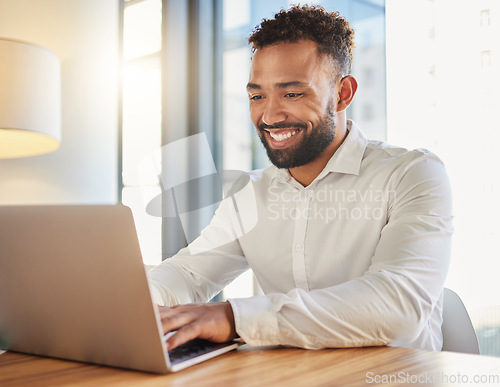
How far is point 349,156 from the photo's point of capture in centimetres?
149

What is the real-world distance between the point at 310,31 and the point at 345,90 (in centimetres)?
22

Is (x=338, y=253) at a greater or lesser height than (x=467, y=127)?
lesser

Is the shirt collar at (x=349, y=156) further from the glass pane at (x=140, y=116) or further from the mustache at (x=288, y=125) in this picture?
the glass pane at (x=140, y=116)

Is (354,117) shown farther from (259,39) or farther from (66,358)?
(66,358)

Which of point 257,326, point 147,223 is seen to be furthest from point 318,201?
point 147,223

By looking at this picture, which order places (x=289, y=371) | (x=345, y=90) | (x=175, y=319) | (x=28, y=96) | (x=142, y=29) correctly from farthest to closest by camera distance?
(x=142, y=29)
(x=28, y=96)
(x=345, y=90)
(x=175, y=319)
(x=289, y=371)

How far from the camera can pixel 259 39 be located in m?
1.53

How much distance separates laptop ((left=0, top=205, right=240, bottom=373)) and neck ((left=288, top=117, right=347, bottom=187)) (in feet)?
2.65

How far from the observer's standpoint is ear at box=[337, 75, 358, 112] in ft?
5.23

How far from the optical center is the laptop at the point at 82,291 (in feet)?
2.19

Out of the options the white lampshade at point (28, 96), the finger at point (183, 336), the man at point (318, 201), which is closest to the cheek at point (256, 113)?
the man at point (318, 201)

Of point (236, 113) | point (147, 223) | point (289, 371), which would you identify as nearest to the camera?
point (289, 371)

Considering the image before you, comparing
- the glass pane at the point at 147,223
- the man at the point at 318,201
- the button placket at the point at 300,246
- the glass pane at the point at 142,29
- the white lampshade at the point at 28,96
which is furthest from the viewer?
the glass pane at the point at 142,29

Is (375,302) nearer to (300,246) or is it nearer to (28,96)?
(300,246)
